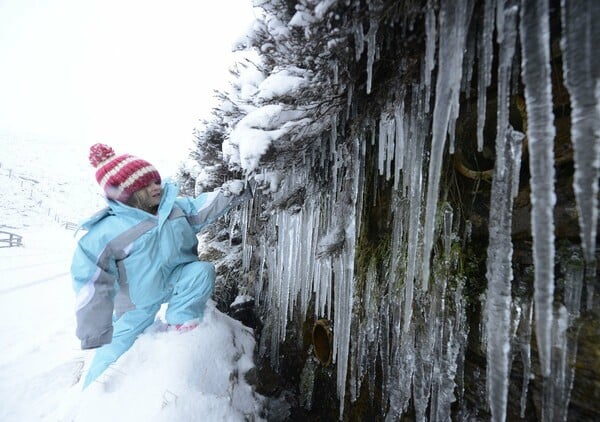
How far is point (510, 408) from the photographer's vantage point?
1.32 metres

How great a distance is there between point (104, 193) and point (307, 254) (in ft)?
5.79

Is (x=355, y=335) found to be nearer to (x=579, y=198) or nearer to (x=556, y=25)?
(x=579, y=198)

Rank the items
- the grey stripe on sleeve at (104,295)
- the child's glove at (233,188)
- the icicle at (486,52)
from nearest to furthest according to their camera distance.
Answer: the icicle at (486,52)
the grey stripe on sleeve at (104,295)
the child's glove at (233,188)

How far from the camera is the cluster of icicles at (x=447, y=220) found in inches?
35.7

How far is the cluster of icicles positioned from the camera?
91 centimetres

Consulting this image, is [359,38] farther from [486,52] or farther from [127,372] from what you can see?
[127,372]

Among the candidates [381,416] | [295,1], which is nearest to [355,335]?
[381,416]

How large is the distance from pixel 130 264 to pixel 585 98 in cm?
278

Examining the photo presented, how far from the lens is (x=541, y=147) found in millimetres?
940

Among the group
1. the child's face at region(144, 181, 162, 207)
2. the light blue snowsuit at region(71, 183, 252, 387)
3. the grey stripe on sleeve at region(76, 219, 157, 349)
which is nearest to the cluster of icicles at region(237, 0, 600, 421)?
the light blue snowsuit at region(71, 183, 252, 387)

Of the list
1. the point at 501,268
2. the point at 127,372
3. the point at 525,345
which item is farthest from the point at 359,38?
the point at 127,372

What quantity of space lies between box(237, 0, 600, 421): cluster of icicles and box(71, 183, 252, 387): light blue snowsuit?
97 centimetres

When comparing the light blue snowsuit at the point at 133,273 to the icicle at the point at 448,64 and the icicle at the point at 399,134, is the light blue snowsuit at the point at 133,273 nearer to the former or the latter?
the icicle at the point at 399,134

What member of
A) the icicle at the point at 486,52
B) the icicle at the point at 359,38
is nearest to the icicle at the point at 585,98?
the icicle at the point at 486,52
